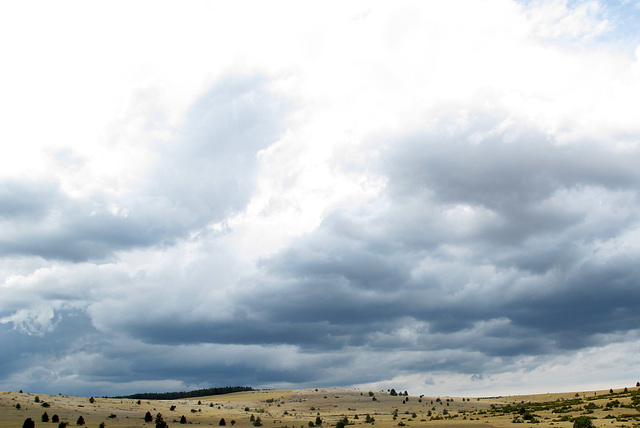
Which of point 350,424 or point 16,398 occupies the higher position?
point 16,398

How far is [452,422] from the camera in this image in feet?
292

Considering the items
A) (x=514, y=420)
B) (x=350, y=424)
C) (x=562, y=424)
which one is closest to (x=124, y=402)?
(x=350, y=424)

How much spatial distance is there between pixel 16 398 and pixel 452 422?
87234 millimetres

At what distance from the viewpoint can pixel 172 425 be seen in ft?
300

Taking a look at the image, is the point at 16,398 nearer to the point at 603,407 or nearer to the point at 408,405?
the point at 408,405

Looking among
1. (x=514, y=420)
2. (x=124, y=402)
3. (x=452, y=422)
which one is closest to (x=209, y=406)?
(x=124, y=402)

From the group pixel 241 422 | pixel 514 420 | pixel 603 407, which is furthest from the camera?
pixel 241 422

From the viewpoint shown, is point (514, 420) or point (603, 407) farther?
point (603, 407)

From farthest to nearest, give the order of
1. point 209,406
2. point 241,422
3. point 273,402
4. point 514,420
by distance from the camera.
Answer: point 273,402
point 209,406
point 241,422
point 514,420

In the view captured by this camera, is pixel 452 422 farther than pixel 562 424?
Yes

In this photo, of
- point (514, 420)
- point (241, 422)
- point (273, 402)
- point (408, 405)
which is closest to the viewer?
point (514, 420)

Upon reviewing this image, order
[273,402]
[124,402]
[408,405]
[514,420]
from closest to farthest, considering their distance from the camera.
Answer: [514,420], [124,402], [408,405], [273,402]

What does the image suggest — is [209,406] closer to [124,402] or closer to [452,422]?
[124,402]

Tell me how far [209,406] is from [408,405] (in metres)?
56.0
